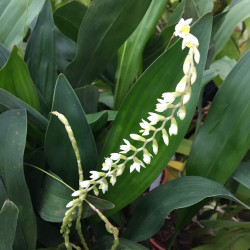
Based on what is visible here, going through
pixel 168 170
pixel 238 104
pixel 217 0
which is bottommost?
pixel 168 170

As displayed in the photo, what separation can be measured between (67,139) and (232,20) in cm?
44

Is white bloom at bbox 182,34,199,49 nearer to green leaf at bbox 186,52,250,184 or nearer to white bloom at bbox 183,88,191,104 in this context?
white bloom at bbox 183,88,191,104

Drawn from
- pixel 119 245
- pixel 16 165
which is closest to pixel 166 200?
pixel 119 245

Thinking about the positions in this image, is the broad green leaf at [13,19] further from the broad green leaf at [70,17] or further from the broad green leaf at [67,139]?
the broad green leaf at [67,139]

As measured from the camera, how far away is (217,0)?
2.00 ft

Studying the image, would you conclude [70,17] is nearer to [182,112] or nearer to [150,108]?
Answer: [150,108]

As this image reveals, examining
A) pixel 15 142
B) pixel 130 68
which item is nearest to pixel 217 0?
pixel 130 68

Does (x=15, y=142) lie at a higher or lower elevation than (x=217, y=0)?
lower

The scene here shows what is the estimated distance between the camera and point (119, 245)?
1.33ft

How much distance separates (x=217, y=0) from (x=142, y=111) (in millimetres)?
317

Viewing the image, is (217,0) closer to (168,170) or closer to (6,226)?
(168,170)

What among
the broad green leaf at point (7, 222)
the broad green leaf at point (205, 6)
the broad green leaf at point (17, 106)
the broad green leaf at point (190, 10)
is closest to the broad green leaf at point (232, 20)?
the broad green leaf at point (205, 6)

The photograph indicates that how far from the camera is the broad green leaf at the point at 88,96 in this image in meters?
0.48

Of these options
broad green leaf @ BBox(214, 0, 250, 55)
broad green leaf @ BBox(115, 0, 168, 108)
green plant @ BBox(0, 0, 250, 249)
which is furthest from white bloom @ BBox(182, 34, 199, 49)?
broad green leaf @ BBox(214, 0, 250, 55)
